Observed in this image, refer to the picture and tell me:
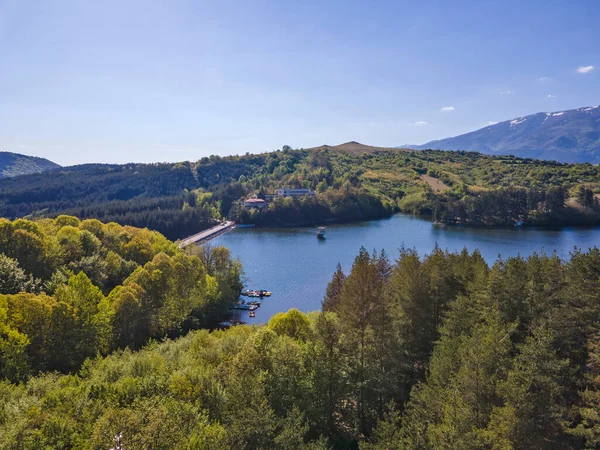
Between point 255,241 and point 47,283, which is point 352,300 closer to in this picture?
point 47,283

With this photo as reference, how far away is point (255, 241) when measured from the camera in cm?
10119

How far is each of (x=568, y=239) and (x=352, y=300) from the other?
296 feet

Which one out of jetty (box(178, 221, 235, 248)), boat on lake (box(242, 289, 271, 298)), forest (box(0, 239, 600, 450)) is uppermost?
forest (box(0, 239, 600, 450))

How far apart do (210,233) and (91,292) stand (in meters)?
80.0

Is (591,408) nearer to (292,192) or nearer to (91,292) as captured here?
(91,292)

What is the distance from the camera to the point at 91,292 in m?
30.2

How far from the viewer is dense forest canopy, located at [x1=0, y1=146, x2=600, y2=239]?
11525cm

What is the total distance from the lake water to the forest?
28.1 metres

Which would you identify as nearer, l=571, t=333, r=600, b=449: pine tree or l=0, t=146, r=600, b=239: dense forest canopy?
l=571, t=333, r=600, b=449: pine tree

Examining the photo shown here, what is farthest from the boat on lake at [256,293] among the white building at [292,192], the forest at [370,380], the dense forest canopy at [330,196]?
the white building at [292,192]

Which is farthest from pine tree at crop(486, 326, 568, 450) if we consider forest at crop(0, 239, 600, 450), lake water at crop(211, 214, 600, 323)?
lake water at crop(211, 214, 600, 323)

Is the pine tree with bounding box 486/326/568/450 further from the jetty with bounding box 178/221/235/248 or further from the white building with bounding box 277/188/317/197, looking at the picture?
the white building with bounding box 277/188/317/197

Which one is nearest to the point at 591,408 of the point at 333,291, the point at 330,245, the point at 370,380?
the point at 370,380

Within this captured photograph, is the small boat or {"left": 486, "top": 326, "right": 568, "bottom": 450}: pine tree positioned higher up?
{"left": 486, "top": 326, "right": 568, "bottom": 450}: pine tree
